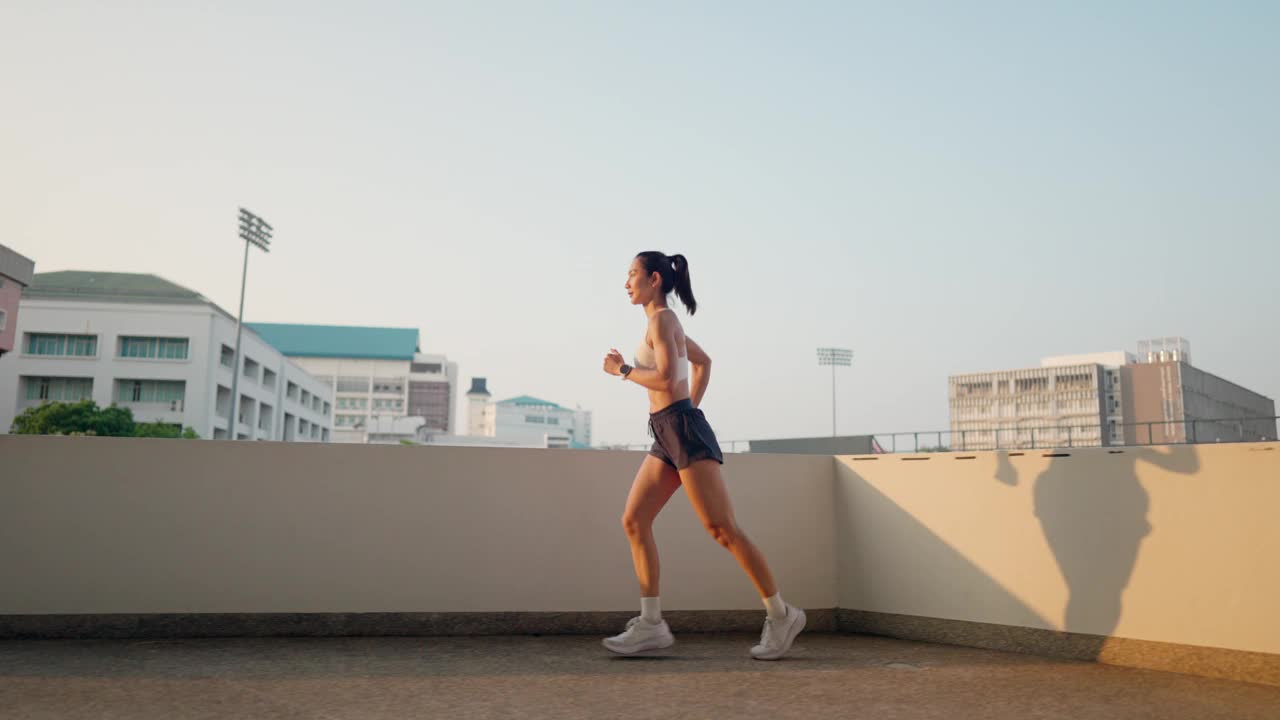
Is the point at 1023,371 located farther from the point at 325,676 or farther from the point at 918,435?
the point at 325,676

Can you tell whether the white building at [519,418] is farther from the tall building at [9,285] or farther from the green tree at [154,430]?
the tall building at [9,285]

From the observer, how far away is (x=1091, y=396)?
323 feet

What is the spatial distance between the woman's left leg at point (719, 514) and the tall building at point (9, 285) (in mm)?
45610

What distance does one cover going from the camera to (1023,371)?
10181cm

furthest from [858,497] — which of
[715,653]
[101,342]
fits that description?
[101,342]

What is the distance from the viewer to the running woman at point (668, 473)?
141 inches

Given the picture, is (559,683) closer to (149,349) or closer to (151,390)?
(151,390)

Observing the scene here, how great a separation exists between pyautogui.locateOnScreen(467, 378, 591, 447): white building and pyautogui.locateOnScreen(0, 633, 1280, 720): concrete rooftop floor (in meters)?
130

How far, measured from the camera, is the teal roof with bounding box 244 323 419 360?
113 m

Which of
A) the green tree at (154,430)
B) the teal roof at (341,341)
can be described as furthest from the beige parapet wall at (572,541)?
the teal roof at (341,341)

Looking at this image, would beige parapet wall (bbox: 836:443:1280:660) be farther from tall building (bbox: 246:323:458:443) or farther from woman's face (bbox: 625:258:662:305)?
tall building (bbox: 246:323:458:443)

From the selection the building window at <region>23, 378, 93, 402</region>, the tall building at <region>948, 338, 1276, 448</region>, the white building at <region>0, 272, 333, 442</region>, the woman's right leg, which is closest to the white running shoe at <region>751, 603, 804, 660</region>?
the woman's right leg

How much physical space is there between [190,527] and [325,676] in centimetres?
141

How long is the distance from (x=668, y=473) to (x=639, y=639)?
2.14 ft
